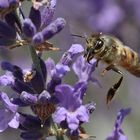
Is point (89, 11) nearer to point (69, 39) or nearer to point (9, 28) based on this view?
point (69, 39)

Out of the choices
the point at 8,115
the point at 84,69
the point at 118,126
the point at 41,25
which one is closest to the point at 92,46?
the point at 84,69

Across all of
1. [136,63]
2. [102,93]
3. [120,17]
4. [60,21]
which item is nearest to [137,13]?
[120,17]

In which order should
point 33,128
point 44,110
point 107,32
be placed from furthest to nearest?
point 107,32 < point 33,128 < point 44,110

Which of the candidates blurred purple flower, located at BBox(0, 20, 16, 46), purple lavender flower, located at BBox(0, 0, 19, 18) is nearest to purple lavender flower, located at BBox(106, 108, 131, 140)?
blurred purple flower, located at BBox(0, 20, 16, 46)

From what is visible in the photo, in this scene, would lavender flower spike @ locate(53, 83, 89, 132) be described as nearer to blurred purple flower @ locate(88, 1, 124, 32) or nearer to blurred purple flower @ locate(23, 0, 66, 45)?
blurred purple flower @ locate(23, 0, 66, 45)

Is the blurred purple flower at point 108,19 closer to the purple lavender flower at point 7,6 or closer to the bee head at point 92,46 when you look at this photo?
the bee head at point 92,46

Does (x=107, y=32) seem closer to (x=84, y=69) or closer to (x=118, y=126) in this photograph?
(x=84, y=69)
